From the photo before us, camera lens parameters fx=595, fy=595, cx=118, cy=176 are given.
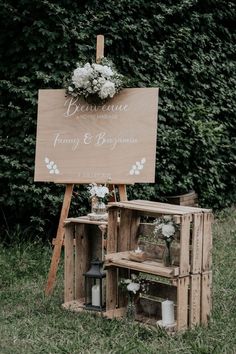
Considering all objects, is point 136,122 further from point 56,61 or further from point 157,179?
point 157,179

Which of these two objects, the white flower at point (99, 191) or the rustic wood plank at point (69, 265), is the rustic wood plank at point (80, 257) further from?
the white flower at point (99, 191)

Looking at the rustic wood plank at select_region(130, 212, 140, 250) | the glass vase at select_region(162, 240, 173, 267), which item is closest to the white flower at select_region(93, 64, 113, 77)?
the rustic wood plank at select_region(130, 212, 140, 250)

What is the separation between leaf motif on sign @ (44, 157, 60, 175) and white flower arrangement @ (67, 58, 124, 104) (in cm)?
60

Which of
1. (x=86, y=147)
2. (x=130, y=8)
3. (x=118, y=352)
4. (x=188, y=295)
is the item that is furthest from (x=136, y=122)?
(x=130, y=8)

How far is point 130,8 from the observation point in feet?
21.6

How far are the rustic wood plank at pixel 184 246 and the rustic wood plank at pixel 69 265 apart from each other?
1.11 metres

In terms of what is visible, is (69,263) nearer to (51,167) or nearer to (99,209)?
(99,209)

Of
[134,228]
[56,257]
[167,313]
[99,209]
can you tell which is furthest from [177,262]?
[56,257]

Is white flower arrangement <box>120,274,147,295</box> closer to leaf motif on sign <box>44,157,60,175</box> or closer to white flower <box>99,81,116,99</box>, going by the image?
leaf motif on sign <box>44,157,60,175</box>

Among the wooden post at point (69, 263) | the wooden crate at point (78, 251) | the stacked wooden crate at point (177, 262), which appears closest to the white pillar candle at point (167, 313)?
the stacked wooden crate at point (177, 262)

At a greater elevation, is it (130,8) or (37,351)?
(130,8)

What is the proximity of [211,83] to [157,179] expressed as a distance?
174 cm

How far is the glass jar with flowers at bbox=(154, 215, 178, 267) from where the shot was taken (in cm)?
395

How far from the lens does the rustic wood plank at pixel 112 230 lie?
4348 mm
